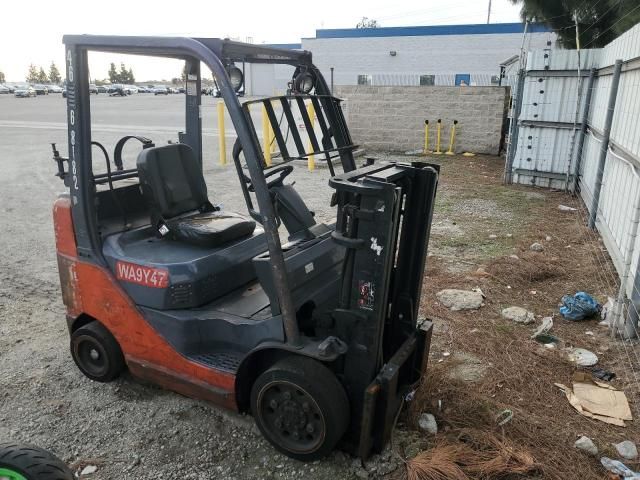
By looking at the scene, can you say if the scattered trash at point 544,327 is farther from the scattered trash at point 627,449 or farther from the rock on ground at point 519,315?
the scattered trash at point 627,449

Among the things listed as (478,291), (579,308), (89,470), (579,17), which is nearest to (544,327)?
(579,308)

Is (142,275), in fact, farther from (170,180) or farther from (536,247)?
(536,247)

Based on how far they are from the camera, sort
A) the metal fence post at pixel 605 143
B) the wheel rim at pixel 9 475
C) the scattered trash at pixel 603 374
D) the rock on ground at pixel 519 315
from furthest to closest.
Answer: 1. the metal fence post at pixel 605 143
2. the rock on ground at pixel 519 315
3. the scattered trash at pixel 603 374
4. the wheel rim at pixel 9 475

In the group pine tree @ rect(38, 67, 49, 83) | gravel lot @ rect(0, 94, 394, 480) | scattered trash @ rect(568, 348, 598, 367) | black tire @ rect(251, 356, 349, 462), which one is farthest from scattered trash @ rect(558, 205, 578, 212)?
pine tree @ rect(38, 67, 49, 83)

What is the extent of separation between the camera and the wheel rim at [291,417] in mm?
2939

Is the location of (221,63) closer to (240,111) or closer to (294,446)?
(240,111)

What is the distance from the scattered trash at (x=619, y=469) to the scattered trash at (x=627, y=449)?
0.11 m

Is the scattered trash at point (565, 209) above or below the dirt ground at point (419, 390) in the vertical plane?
above

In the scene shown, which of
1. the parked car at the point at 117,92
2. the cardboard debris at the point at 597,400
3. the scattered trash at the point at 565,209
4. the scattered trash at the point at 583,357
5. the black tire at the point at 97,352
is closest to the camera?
the cardboard debris at the point at 597,400

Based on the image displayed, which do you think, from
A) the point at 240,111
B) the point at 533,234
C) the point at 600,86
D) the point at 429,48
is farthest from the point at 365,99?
the point at 429,48

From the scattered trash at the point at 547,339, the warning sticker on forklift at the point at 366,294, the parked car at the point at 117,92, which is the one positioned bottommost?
the scattered trash at the point at 547,339

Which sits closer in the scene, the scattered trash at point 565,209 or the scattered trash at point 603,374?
the scattered trash at point 603,374

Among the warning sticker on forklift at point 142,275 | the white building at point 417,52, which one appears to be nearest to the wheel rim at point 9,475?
the warning sticker on forklift at point 142,275

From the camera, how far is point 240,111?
2682mm
